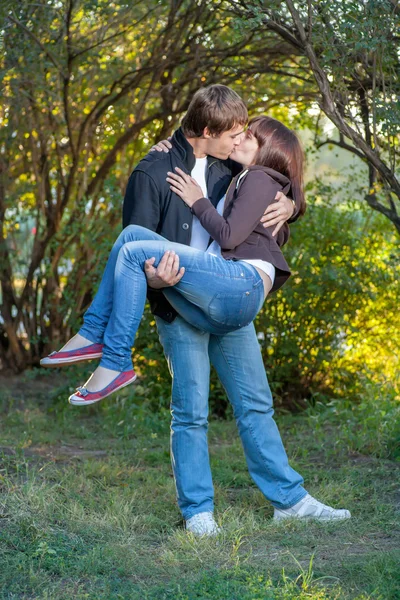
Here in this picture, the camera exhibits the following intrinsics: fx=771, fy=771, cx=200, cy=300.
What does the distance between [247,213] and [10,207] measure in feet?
14.0

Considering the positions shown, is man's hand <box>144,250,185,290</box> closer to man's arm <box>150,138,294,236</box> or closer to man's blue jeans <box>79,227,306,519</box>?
man's blue jeans <box>79,227,306,519</box>

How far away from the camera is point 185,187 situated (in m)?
3.41

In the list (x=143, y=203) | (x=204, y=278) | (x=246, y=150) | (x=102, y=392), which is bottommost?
(x=102, y=392)

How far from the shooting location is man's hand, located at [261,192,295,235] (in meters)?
3.46

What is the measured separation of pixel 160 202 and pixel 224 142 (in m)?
0.40

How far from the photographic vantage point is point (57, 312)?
7168mm

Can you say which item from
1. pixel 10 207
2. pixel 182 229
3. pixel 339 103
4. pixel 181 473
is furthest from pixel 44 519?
pixel 10 207

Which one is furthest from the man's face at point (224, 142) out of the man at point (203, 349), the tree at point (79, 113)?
the tree at point (79, 113)

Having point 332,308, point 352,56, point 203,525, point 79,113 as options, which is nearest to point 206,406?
point 203,525

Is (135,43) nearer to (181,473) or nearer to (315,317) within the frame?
(315,317)

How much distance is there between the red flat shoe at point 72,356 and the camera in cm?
335

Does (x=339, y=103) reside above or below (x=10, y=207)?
above

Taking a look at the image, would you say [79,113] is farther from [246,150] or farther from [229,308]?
[229,308]

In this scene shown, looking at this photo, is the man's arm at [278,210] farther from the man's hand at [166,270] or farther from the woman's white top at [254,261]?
the man's hand at [166,270]
